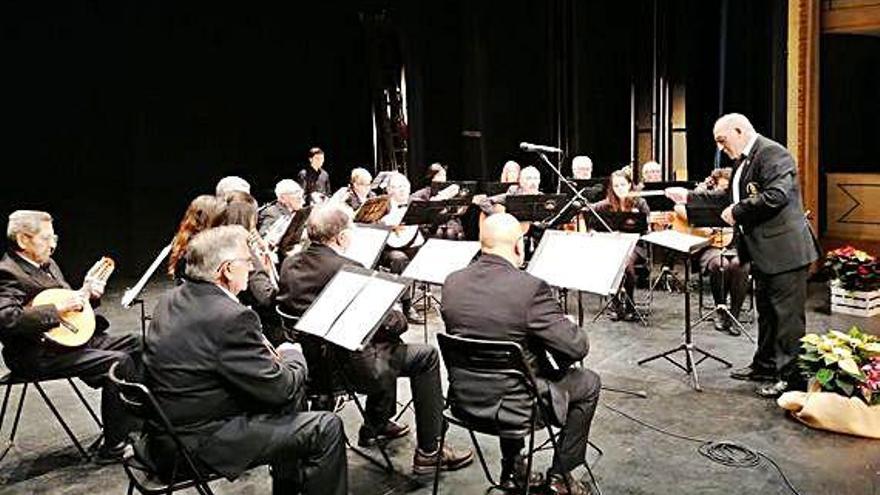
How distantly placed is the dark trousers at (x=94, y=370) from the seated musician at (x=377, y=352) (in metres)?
0.94

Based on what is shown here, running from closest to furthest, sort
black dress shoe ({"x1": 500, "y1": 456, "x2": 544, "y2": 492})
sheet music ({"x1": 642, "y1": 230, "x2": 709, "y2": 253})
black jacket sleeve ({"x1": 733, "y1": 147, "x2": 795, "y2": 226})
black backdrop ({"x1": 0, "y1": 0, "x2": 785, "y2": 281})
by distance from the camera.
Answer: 1. black dress shoe ({"x1": 500, "y1": 456, "x2": 544, "y2": 492})
2. black jacket sleeve ({"x1": 733, "y1": 147, "x2": 795, "y2": 226})
3. sheet music ({"x1": 642, "y1": 230, "x2": 709, "y2": 253})
4. black backdrop ({"x1": 0, "y1": 0, "x2": 785, "y2": 281})

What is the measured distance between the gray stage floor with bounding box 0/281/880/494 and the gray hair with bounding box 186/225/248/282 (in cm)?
127

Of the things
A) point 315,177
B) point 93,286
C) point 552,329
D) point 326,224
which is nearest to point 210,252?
point 326,224

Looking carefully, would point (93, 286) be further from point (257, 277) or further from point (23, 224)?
point (257, 277)

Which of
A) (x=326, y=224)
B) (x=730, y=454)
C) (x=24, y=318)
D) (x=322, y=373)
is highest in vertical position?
(x=326, y=224)

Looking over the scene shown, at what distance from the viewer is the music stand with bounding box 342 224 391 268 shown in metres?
4.55

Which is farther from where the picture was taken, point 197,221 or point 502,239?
point 197,221

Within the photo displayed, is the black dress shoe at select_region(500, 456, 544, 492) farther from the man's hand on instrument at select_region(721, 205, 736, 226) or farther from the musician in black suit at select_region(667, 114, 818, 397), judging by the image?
the man's hand on instrument at select_region(721, 205, 736, 226)

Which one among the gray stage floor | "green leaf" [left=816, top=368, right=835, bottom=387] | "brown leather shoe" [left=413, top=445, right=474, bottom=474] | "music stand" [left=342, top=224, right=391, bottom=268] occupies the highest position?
"music stand" [left=342, top=224, right=391, bottom=268]

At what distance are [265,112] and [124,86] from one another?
1.87m

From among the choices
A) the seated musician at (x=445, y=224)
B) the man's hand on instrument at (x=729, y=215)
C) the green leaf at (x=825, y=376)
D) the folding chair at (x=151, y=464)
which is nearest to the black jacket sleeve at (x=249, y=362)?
the folding chair at (x=151, y=464)

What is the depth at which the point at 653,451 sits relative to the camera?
3916 millimetres

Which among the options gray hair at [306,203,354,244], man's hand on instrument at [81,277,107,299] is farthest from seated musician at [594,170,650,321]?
man's hand on instrument at [81,277,107,299]

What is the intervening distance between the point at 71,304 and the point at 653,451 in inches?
111
